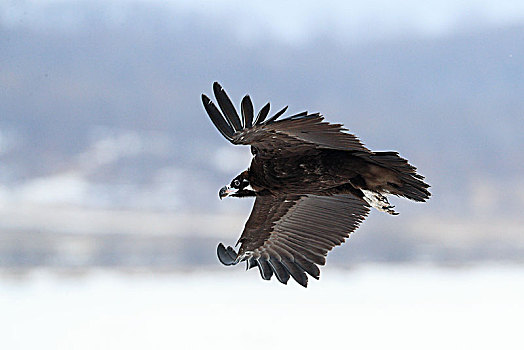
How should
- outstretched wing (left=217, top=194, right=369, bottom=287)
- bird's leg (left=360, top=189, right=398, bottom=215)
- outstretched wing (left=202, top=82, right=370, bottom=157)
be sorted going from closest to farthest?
outstretched wing (left=202, top=82, right=370, bottom=157) → bird's leg (left=360, top=189, right=398, bottom=215) → outstretched wing (left=217, top=194, right=369, bottom=287)

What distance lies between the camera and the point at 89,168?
4309mm

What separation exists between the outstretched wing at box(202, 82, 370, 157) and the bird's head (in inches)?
10.4

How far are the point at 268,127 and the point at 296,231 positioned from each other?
70cm

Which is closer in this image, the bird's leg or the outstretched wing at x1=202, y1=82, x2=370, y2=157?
the outstretched wing at x1=202, y1=82, x2=370, y2=157

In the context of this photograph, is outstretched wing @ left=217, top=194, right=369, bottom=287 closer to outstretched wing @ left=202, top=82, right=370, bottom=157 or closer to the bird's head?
the bird's head

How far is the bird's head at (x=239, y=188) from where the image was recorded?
2.25 meters

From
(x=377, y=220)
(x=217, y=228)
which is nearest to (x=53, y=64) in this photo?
(x=217, y=228)

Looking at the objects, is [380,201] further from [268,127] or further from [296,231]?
[268,127]

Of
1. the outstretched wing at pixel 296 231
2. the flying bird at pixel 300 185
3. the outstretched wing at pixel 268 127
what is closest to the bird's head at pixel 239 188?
the flying bird at pixel 300 185

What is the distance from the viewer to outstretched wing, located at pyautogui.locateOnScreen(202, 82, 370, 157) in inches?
69.6

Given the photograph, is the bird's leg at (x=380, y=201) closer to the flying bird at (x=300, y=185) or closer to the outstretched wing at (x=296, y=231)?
the flying bird at (x=300, y=185)

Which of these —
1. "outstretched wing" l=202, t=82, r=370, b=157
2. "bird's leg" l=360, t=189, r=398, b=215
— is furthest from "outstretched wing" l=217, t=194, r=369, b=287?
"outstretched wing" l=202, t=82, r=370, b=157

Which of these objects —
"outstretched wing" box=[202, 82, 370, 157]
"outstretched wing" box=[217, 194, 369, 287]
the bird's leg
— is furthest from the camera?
"outstretched wing" box=[217, 194, 369, 287]

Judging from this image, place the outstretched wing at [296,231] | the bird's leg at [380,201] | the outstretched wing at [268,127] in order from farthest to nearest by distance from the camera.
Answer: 1. the outstretched wing at [296,231]
2. the bird's leg at [380,201]
3. the outstretched wing at [268,127]
